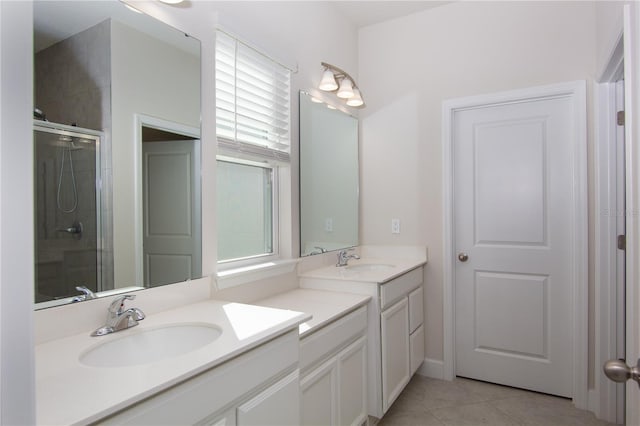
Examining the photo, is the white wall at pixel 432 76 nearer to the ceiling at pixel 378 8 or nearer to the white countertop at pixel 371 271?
the ceiling at pixel 378 8

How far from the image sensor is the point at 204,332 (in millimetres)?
1271

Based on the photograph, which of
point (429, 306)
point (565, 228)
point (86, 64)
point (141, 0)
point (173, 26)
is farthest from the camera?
point (429, 306)

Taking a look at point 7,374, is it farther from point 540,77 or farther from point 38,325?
point 540,77

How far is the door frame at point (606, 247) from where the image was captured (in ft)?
7.09

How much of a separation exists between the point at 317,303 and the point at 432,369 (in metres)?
1.48

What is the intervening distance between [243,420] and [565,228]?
2392mm

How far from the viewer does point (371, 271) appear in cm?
243

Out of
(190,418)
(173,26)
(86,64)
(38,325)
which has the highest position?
(173,26)

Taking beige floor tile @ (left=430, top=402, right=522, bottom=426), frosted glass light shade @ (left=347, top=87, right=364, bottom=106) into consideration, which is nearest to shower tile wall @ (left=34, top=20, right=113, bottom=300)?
frosted glass light shade @ (left=347, top=87, right=364, bottom=106)

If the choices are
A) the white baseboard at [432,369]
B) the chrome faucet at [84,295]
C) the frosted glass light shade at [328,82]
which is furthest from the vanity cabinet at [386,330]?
the frosted glass light shade at [328,82]

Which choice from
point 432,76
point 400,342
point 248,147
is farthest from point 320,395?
point 432,76

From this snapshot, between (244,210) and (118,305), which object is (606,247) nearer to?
(244,210)

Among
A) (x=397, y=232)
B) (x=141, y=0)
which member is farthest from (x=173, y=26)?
(x=397, y=232)

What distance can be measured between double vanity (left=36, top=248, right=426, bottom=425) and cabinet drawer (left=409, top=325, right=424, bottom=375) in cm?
18
